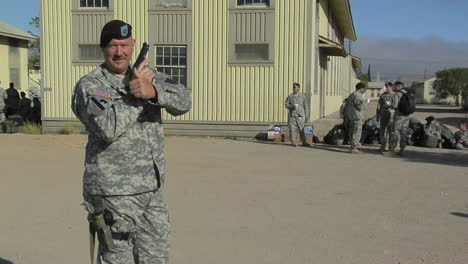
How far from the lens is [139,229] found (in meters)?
3.10

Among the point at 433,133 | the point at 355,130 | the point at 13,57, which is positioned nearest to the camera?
the point at 355,130

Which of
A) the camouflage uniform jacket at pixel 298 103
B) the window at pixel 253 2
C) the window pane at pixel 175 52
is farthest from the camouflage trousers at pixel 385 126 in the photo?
the window pane at pixel 175 52

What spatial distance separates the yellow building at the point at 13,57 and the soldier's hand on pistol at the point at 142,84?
24.4m

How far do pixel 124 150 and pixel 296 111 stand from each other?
1035 centimetres

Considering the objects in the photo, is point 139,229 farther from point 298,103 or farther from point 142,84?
point 298,103

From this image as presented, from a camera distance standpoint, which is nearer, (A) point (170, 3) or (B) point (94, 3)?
(A) point (170, 3)

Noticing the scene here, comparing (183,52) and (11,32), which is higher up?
(11,32)

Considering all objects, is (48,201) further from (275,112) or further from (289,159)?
(275,112)

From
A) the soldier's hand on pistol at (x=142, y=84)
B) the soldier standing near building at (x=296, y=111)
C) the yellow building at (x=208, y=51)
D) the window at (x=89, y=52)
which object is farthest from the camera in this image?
the window at (x=89, y=52)

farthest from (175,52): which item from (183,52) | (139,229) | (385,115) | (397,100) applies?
(139,229)

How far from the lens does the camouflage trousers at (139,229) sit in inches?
119

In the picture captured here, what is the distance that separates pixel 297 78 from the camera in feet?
49.2

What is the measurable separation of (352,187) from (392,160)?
333 cm

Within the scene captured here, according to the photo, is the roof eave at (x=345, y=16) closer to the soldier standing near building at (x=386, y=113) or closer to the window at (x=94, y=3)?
the window at (x=94, y=3)
